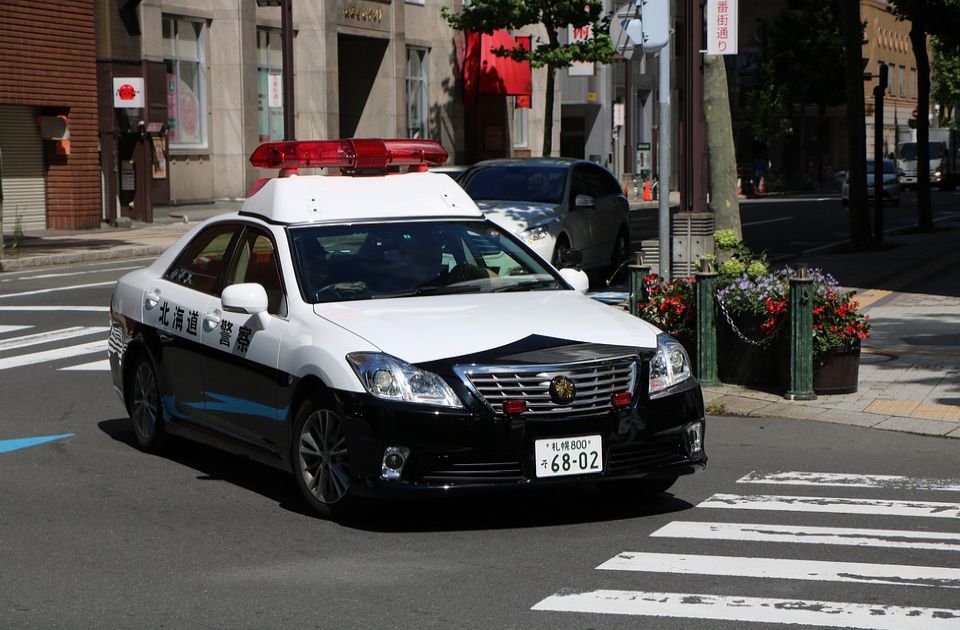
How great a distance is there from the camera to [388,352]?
7023 mm

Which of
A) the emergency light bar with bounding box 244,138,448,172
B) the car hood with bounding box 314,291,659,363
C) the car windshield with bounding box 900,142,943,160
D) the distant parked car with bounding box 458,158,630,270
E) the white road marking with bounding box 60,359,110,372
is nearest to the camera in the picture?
the car hood with bounding box 314,291,659,363

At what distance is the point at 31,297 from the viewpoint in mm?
19484

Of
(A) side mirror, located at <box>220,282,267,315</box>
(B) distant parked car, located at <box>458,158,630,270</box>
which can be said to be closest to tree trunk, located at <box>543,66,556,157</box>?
(B) distant parked car, located at <box>458,158,630,270</box>

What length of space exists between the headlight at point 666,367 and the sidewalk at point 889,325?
317cm

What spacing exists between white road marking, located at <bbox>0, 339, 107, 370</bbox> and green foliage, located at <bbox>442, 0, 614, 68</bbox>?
104 feet

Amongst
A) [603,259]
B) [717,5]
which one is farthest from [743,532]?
[603,259]

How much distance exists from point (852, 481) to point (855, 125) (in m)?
18.9

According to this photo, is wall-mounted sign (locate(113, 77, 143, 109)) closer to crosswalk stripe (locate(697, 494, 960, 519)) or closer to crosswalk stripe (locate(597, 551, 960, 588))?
crosswalk stripe (locate(697, 494, 960, 519))

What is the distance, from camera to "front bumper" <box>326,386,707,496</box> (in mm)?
6855

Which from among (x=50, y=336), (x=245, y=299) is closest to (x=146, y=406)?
(x=245, y=299)

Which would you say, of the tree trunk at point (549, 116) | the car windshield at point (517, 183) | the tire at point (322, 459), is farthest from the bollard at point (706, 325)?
the tree trunk at point (549, 116)

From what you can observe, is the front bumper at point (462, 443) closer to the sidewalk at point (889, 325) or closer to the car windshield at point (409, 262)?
the car windshield at point (409, 262)

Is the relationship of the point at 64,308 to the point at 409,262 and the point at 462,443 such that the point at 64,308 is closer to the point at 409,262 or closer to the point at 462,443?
the point at 409,262

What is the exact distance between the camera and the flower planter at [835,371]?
436 inches
